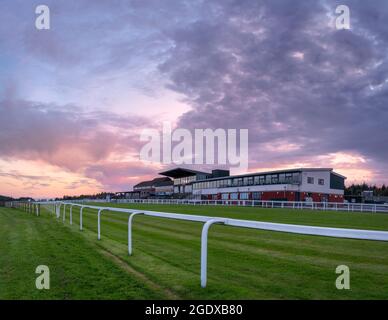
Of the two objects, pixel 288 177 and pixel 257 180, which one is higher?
pixel 288 177

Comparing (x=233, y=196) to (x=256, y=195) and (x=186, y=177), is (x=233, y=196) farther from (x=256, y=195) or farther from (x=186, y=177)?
(x=186, y=177)

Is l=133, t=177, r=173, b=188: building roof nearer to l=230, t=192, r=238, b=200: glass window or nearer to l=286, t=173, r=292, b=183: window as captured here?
l=230, t=192, r=238, b=200: glass window

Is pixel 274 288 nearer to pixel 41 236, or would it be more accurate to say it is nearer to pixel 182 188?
pixel 41 236

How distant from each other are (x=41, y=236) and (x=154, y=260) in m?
5.53

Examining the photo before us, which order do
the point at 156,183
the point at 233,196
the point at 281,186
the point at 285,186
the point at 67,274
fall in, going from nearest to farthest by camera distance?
the point at 67,274
the point at 285,186
the point at 281,186
the point at 233,196
the point at 156,183

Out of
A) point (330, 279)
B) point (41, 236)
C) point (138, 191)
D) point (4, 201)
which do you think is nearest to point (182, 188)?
point (138, 191)

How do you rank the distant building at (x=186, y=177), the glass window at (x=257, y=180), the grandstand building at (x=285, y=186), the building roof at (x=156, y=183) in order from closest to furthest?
the grandstand building at (x=285, y=186) → the glass window at (x=257, y=180) → the distant building at (x=186, y=177) → the building roof at (x=156, y=183)

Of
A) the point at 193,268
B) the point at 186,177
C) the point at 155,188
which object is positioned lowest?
the point at 155,188

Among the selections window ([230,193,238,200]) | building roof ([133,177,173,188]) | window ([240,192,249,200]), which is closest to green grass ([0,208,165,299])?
window ([240,192,249,200])

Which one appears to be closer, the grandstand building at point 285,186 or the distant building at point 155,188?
the grandstand building at point 285,186

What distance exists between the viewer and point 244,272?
6004mm

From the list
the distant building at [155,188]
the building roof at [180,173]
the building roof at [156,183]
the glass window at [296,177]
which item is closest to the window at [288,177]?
the glass window at [296,177]

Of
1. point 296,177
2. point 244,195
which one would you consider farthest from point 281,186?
point 244,195

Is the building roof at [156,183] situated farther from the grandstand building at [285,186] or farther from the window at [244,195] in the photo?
the window at [244,195]
